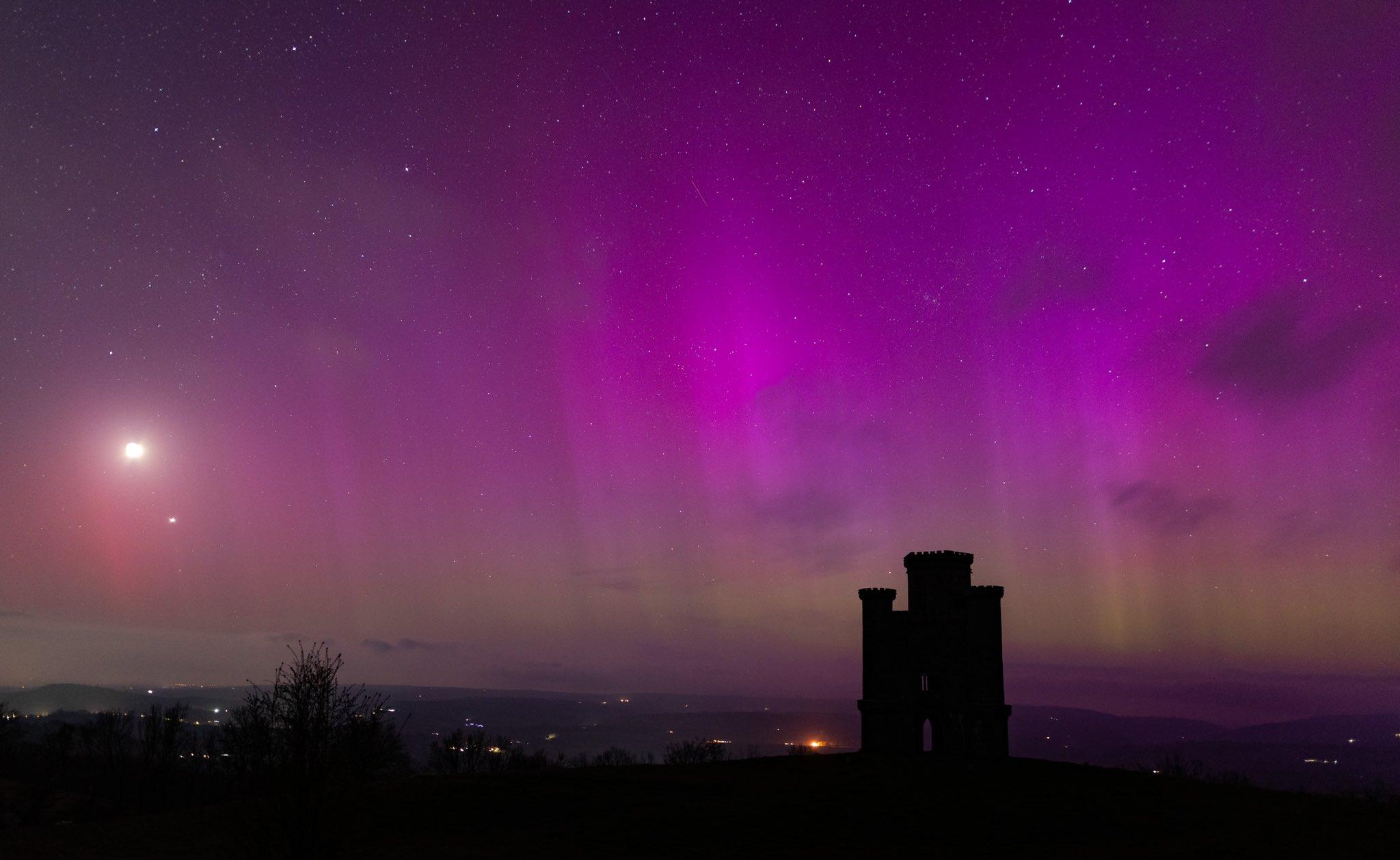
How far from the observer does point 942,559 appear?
4947cm

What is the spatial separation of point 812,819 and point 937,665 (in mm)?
19225

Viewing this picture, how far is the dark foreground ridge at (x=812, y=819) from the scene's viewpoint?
27688mm

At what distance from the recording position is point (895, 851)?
27.1 m

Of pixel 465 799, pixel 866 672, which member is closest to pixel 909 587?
pixel 866 672

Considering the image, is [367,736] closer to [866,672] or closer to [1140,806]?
[1140,806]

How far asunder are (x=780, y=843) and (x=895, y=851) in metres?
3.92

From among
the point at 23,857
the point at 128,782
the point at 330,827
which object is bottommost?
the point at 128,782

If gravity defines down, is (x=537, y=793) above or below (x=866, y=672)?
below

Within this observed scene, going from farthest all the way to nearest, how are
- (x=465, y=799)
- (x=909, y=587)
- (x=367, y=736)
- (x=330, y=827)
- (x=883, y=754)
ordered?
(x=909, y=587) < (x=883, y=754) < (x=465, y=799) < (x=367, y=736) < (x=330, y=827)

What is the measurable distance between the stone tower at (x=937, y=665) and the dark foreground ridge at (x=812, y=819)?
4.44 meters

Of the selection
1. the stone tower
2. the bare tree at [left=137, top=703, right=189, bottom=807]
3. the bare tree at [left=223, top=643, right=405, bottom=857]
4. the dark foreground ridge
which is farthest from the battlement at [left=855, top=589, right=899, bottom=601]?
the bare tree at [left=137, top=703, right=189, bottom=807]

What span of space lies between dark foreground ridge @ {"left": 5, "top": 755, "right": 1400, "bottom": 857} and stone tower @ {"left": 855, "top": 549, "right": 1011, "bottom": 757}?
444cm

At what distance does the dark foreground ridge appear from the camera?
27688mm

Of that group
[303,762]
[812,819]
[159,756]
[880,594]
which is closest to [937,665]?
[880,594]
